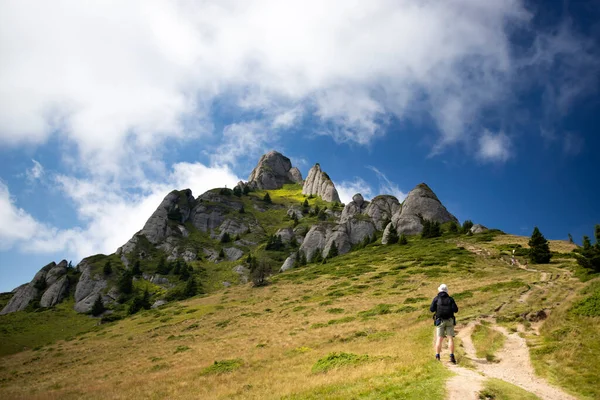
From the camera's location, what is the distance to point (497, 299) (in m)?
27.1

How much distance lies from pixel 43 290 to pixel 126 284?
28723 mm

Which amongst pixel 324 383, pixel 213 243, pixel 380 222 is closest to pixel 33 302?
pixel 213 243

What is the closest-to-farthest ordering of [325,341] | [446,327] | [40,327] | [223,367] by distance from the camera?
[446,327] → [223,367] → [325,341] → [40,327]

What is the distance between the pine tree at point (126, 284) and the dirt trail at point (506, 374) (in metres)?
106

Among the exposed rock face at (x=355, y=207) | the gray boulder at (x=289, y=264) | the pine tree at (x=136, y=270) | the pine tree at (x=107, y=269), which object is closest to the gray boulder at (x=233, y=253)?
the gray boulder at (x=289, y=264)

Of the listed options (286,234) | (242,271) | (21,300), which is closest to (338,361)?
(242,271)

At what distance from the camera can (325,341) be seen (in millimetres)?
25281

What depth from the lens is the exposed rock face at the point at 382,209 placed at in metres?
126

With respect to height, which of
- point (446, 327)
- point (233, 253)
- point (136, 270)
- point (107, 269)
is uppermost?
point (233, 253)

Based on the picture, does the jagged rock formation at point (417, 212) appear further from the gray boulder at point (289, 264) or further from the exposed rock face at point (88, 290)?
the exposed rock face at point (88, 290)

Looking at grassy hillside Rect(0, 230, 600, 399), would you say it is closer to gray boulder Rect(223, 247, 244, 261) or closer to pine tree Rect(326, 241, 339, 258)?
pine tree Rect(326, 241, 339, 258)

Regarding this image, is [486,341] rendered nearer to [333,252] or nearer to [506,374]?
[506,374]

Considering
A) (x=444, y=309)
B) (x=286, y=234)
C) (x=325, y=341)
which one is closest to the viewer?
(x=444, y=309)

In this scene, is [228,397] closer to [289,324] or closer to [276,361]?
[276,361]
